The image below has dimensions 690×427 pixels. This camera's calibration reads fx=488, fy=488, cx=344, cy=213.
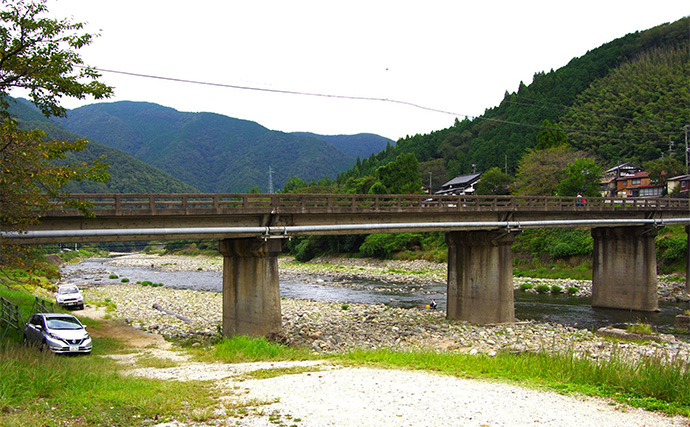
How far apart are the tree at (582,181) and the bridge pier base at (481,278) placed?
39.9 metres

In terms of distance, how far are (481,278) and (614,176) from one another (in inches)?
2509

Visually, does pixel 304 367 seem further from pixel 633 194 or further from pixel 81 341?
pixel 633 194

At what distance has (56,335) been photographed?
Result: 1658 cm

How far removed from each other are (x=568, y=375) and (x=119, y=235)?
627 inches

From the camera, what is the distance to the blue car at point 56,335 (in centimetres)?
1630

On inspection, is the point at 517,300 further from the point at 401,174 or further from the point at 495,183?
the point at 401,174

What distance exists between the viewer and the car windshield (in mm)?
17359

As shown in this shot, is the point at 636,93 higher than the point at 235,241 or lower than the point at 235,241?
higher

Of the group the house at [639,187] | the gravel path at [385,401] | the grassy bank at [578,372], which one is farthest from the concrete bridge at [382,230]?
the house at [639,187]

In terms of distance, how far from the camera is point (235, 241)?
2239 centimetres

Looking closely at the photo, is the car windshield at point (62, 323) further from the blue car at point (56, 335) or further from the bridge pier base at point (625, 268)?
the bridge pier base at point (625, 268)

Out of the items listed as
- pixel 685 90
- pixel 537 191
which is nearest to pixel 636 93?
pixel 685 90

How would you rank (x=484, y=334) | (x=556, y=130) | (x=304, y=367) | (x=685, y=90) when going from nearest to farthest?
(x=304, y=367) → (x=484, y=334) → (x=556, y=130) → (x=685, y=90)

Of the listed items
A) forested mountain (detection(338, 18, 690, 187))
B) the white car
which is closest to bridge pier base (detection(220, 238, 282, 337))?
the white car
